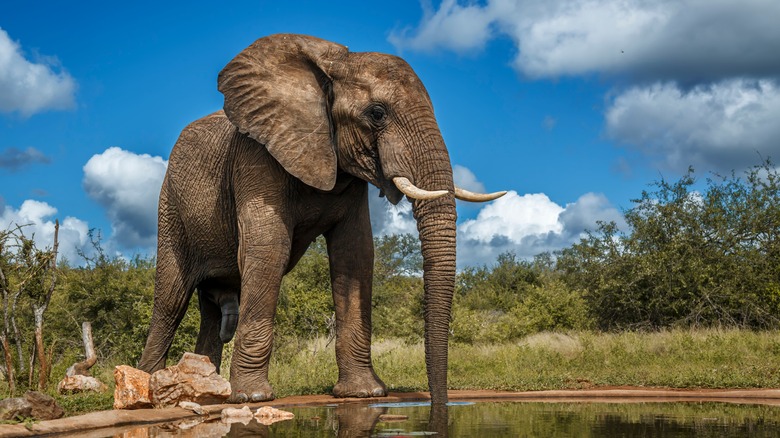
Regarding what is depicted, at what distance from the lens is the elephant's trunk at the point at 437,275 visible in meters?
8.64

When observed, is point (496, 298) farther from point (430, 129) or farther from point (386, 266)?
point (430, 129)

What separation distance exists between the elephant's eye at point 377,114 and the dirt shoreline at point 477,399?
10.1 feet

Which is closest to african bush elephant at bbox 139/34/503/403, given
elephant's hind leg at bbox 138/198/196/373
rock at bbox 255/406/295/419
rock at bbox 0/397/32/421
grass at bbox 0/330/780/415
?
elephant's hind leg at bbox 138/198/196/373

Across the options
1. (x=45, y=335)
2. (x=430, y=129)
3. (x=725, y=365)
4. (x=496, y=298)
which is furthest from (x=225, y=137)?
(x=496, y=298)

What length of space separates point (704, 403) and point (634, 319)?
12.3 m

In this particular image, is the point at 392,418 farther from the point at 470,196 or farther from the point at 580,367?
the point at 580,367

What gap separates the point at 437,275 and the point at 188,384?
2.72m

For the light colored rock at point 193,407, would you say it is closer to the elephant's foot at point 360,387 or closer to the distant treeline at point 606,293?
the elephant's foot at point 360,387

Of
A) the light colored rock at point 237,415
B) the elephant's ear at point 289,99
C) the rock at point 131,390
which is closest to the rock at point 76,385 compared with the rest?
the rock at point 131,390

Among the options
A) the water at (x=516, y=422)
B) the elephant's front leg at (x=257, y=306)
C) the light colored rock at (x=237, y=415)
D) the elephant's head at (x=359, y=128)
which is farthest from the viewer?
the elephant's front leg at (x=257, y=306)

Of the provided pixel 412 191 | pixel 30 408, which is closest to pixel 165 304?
pixel 30 408

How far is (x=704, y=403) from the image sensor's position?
9.66 m

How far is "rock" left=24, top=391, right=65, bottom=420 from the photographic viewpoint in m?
7.84

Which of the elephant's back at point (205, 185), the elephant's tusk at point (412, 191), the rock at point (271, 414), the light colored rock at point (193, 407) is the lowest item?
the rock at point (271, 414)
